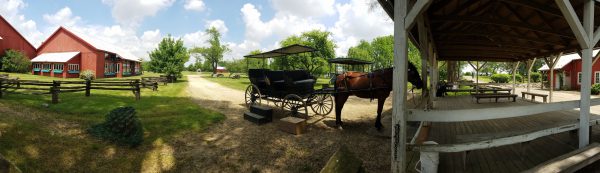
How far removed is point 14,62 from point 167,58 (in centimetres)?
1441

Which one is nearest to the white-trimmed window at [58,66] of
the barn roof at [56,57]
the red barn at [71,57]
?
the red barn at [71,57]

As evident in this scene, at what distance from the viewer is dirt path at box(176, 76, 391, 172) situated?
5.21 m

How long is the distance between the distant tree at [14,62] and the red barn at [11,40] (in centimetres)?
104

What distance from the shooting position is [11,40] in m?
28.4

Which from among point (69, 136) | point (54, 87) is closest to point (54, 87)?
point (54, 87)

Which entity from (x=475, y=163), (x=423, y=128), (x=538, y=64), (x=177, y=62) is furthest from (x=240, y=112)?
(x=538, y=64)

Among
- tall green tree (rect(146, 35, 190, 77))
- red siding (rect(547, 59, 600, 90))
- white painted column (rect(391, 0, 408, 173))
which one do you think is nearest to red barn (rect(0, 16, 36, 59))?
tall green tree (rect(146, 35, 190, 77))

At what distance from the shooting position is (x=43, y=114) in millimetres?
7770

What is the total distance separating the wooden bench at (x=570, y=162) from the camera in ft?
11.7

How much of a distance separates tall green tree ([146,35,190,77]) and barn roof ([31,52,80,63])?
834 cm

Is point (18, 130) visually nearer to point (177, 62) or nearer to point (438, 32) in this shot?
point (438, 32)

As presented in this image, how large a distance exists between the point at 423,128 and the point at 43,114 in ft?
34.7

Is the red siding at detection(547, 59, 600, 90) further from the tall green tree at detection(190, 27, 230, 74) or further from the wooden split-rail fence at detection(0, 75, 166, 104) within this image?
the tall green tree at detection(190, 27, 230, 74)

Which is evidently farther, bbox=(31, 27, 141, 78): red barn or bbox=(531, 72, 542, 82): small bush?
bbox=(531, 72, 542, 82): small bush
